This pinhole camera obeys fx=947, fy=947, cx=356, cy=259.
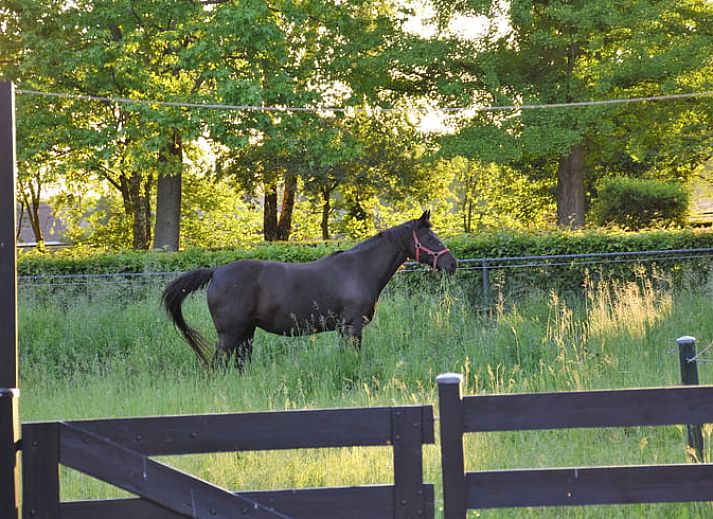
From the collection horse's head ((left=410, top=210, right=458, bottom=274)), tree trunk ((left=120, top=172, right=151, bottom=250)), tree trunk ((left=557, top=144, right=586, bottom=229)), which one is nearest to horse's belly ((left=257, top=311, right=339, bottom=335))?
horse's head ((left=410, top=210, right=458, bottom=274))

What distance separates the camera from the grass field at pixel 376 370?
22.7ft

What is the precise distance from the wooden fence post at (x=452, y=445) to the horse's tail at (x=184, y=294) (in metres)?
7.08

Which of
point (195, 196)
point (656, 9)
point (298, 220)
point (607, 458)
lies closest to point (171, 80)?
point (195, 196)

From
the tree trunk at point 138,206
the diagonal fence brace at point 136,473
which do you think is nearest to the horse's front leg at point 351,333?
the diagonal fence brace at point 136,473

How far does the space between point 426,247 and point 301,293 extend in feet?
5.35

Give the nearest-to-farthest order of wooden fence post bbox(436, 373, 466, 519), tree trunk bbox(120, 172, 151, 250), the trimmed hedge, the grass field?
wooden fence post bbox(436, 373, 466, 519), the grass field, the trimmed hedge, tree trunk bbox(120, 172, 151, 250)

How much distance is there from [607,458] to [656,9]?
1920 centimetres

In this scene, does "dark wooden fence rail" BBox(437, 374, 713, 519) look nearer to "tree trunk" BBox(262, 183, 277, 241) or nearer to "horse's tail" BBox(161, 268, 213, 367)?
"horse's tail" BBox(161, 268, 213, 367)

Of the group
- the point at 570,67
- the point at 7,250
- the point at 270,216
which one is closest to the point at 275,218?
the point at 270,216

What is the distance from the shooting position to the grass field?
272 inches

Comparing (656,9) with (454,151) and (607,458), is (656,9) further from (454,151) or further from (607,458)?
(607,458)

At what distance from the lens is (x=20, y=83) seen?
27688 mm

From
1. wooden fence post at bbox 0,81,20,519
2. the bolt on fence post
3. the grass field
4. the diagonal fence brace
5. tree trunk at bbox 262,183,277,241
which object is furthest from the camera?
tree trunk at bbox 262,183,277,241

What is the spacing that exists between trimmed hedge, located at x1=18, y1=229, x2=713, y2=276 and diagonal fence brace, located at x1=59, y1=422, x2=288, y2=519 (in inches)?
520
